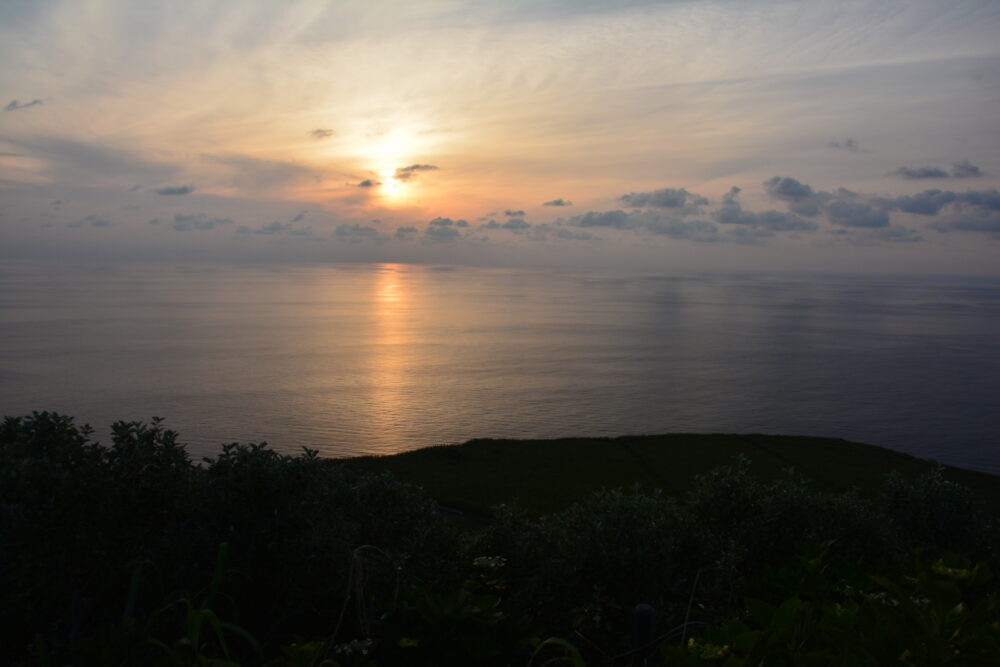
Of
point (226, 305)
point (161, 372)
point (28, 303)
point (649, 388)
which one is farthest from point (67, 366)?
point (28, 303)

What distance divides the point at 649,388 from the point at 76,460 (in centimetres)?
8867

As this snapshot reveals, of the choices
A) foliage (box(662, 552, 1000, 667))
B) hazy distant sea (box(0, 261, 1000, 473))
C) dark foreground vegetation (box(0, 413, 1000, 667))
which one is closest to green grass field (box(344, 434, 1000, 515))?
hazy distant sea (box(0, 261, 1000, 473))

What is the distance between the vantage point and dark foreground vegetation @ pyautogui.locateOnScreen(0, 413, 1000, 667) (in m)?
4.23

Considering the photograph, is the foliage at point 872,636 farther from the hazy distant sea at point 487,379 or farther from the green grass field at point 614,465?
the hazy distant sea at point 487,379

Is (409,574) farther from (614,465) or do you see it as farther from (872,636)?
(614,465)

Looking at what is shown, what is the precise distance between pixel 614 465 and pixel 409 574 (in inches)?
1890

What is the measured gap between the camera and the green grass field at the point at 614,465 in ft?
152

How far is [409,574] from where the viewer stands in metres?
8.49

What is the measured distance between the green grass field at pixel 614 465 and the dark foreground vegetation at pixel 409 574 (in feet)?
106

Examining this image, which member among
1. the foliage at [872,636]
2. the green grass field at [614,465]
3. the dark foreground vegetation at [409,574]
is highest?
the foliage at [872,636]

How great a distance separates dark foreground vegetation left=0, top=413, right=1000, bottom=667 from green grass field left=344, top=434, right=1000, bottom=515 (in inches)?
1271

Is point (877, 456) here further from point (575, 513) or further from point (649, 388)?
point (575, 513)

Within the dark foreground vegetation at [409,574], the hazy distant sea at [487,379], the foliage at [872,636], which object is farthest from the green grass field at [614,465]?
the foliage at [872,636]

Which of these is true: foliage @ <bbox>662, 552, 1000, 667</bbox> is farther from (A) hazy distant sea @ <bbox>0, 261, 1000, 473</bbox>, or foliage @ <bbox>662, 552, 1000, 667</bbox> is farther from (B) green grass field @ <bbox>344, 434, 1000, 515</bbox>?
(A) hazy distant sea @ <bbox>0, 261, 1000, 473</bbox>
